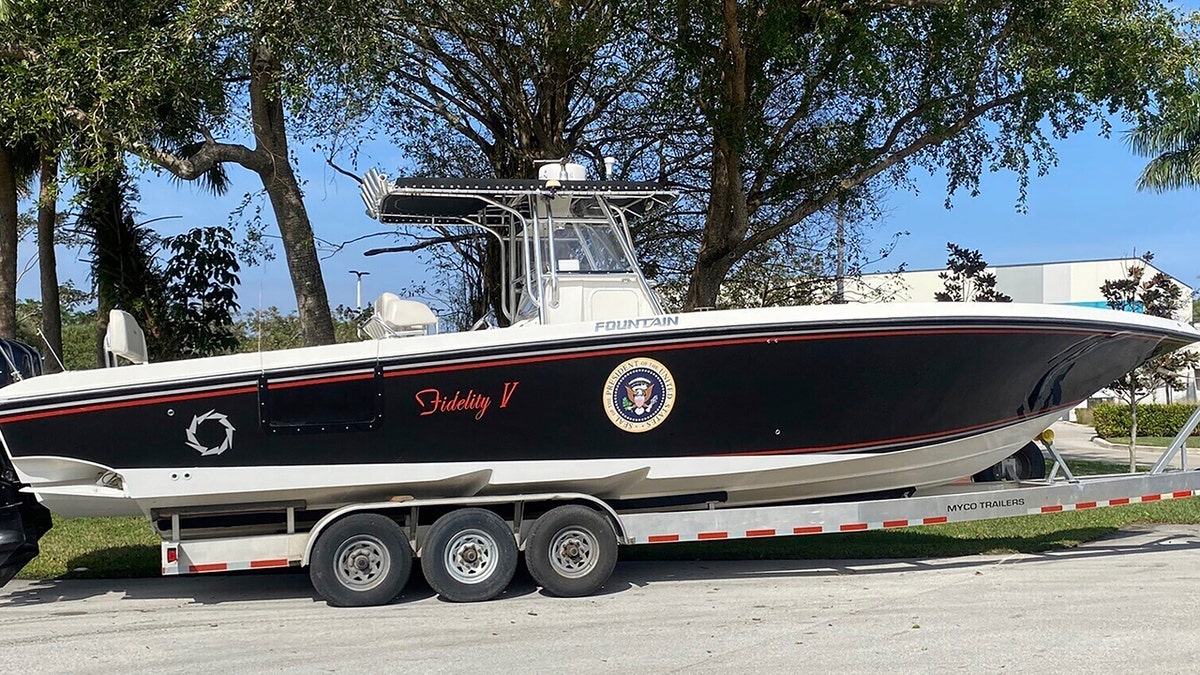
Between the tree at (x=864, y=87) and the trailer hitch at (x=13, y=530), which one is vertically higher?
the tree at (x=864, y=87)

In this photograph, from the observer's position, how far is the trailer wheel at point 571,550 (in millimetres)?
7469

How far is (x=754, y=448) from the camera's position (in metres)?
7.69

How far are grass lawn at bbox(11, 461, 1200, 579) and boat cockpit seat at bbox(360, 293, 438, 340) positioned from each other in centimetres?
280

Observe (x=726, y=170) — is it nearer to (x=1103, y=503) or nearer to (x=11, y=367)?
(x=1103, y=503)

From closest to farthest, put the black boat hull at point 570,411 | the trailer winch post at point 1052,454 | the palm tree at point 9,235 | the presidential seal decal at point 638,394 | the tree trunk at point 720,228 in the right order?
1. the black boat hull at point 570,411
2. the presidential seal decal at point 638,394
3. the trailer winch post at point 1052,454
4. the tree trunk at point 720,228
5. the palm tree at point 9,235

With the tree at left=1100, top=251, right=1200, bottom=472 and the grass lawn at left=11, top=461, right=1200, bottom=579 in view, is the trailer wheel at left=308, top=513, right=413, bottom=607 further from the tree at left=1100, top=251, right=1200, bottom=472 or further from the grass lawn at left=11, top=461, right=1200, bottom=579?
the tree at left=1100, top=251, right=1200, bottom=472

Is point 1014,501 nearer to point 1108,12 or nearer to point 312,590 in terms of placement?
point 312,590

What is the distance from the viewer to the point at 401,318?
302 inches

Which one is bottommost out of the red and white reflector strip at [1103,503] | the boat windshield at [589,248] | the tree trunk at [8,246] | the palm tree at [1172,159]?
the red and white reflector strip at [1103,503]

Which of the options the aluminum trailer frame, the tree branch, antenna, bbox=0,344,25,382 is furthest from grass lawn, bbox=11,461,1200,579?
the tree branch

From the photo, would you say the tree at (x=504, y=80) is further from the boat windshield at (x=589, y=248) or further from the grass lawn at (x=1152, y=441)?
the grass lawn at (x=1152, y=441)

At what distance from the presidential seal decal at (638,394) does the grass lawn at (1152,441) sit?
67.9 feet

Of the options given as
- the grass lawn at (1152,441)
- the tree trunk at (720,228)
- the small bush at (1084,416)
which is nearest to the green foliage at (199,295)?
the tree trunk at (720,228)

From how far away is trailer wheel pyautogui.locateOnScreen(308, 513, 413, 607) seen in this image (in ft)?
23.8
